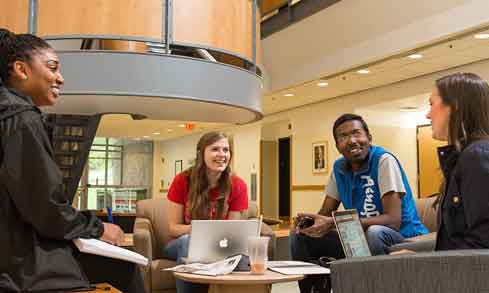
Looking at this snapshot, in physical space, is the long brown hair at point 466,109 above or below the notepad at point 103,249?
above

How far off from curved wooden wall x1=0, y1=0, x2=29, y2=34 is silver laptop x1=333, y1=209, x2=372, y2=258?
3.05 meters

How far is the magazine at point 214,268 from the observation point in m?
2.65

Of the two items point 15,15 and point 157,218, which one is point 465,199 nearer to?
point 157,218

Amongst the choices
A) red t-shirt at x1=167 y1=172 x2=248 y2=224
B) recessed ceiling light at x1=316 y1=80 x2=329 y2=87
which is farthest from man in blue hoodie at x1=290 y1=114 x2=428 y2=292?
recessed ceiling light at x1=316 y1=80 x2=329 y2=87

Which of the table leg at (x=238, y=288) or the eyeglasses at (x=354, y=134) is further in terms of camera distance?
the eyeglasses at (x=354, y=134)

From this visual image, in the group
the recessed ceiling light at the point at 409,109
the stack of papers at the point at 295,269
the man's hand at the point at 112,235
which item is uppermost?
the recessed ceiling light at the point at 409,109

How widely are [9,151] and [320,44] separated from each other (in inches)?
296

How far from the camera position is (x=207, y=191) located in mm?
3764

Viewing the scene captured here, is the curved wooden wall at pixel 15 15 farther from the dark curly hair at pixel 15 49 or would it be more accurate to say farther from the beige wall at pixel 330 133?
the beige wall at pixel 330 133

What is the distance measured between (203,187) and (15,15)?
2150mm

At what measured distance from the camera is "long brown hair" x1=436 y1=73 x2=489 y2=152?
2.04 m

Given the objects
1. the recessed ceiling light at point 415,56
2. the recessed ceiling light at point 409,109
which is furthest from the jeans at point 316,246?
the recessed ceiling light at point 409,109

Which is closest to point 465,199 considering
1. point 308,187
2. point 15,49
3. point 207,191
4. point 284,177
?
point 15,49

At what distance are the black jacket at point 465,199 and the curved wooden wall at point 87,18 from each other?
3.07 m
